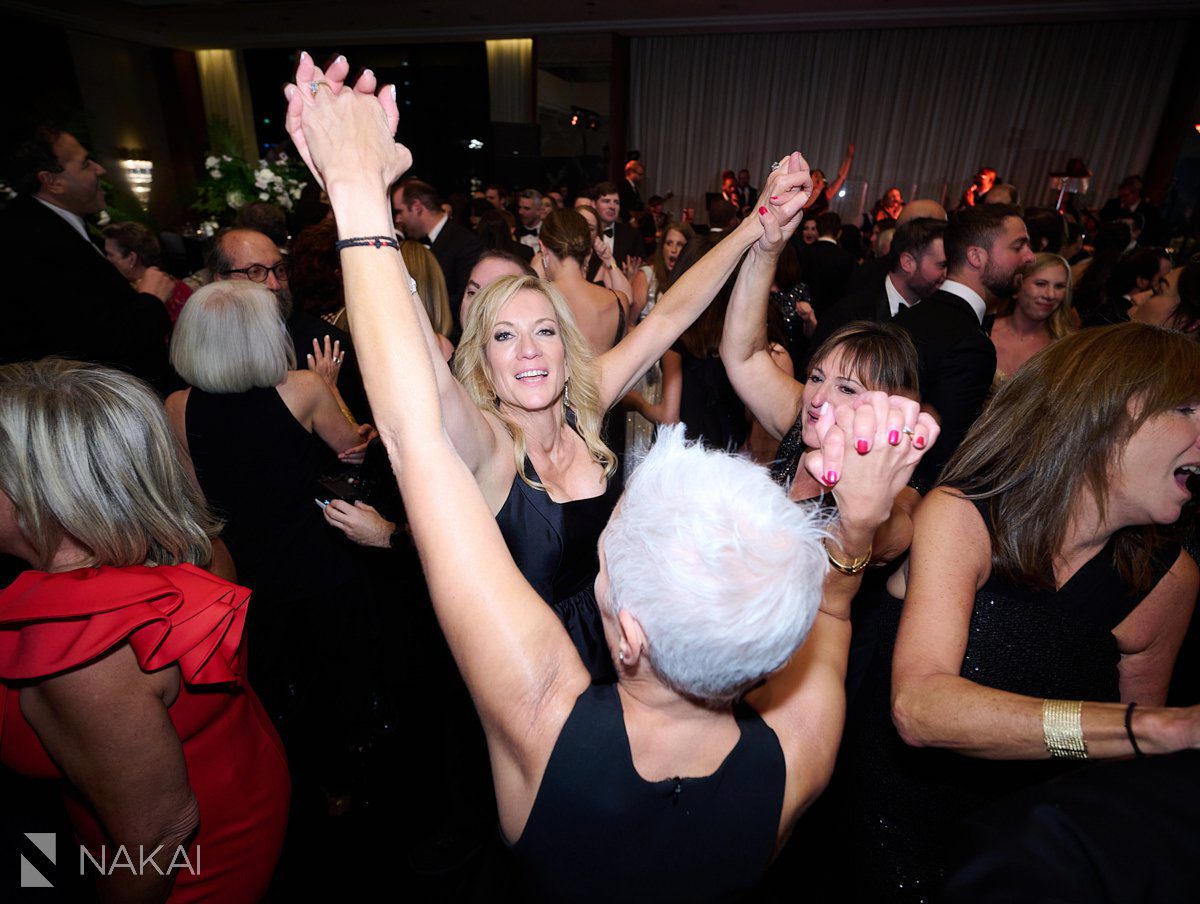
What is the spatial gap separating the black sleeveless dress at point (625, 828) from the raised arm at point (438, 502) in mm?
35

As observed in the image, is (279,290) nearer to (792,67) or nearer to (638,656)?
(638,656)

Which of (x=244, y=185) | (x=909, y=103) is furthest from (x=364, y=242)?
(x=909, y=103)

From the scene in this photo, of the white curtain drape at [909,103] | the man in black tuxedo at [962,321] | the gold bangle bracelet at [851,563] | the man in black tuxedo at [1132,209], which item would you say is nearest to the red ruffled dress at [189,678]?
the gold bangle bracelet at [851,563]

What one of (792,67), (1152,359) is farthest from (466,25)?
(1152,359)

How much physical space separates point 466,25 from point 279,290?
975cm

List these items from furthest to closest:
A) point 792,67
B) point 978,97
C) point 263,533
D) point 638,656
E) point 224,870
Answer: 1. point 792,67
2. point 978,97
3. point 263,533
4. point 224,870
5. point 638,656

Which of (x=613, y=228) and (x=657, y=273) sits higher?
(x=613, y=228)

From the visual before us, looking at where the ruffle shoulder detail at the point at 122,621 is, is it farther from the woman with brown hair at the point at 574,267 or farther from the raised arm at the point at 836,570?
the woman with brown hair at the point at 574,267

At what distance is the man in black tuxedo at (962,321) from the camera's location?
2.40m

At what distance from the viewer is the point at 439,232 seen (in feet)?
15.7

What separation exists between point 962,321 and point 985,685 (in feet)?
5.93

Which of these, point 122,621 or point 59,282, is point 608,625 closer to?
point 122,621

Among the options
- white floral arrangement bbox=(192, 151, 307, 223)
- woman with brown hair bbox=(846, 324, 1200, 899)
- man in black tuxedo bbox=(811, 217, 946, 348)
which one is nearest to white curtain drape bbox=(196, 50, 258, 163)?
white floral arrangement bbox=(192, 151, 307, 223)

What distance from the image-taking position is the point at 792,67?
1104 centimetres
